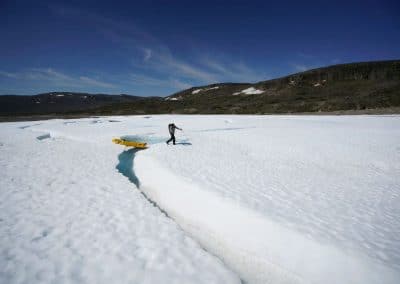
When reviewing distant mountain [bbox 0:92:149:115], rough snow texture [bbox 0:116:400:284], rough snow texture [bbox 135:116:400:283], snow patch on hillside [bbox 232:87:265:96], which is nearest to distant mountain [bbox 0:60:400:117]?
snow patch on hillside [bbox 232:87:265:96]

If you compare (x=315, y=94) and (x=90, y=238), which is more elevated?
(x=315, y=94)

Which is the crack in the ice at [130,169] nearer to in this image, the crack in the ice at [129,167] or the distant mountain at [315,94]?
the crack in the ice at [129,167]

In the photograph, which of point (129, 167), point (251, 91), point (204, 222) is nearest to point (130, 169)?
point (129, 167)

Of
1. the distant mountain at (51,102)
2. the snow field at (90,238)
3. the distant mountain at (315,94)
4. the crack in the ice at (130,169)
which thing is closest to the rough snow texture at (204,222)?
the snow field at (90,238)

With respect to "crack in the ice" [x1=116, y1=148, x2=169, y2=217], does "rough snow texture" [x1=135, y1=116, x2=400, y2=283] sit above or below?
above

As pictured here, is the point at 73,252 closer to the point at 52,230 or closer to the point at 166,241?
the point at 52,230

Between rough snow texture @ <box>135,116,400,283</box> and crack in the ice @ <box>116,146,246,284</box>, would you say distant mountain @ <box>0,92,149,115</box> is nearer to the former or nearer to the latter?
crack in the ice @ <box>116,146,246,284</box>

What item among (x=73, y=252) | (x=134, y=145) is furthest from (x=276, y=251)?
(x=134, y=145)

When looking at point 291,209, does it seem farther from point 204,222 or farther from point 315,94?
point 315,94

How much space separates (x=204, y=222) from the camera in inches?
276

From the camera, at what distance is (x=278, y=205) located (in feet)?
24.2

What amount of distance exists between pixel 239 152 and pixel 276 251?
32.1 feet

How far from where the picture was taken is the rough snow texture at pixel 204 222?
4.89 m

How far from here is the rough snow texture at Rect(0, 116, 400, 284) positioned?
4.89 metres
